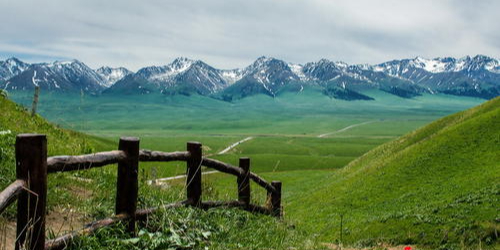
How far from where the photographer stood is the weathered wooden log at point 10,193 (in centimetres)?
565

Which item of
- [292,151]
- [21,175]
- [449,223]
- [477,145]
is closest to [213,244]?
[21,175]

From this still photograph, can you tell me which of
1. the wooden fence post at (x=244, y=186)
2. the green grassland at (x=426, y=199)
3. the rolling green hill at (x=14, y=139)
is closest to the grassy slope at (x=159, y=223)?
the rolling green hill at (x=14, y=139)

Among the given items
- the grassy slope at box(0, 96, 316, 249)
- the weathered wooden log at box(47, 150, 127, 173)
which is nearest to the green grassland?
the grassy slope at box(0, 96, 316, 249)

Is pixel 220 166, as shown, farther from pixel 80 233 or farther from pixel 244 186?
pixel 80 233

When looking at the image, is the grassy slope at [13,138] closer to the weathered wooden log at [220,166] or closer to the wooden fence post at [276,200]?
the weathered wooden log at [220,166]

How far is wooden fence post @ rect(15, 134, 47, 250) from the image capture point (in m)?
6.19

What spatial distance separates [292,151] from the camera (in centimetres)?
15075

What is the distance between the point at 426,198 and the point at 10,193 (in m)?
24.3

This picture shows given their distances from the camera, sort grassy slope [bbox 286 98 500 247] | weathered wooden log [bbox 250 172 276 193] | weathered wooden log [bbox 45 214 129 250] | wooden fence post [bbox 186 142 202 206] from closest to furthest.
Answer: weathered wooden log [bbox 45 214 129 250] < wooden fence post [bbox 186 142 202 206] < weathered wooden log [bbox 250 172 276 193] < grassy slope [bbox 286 98 500 247]

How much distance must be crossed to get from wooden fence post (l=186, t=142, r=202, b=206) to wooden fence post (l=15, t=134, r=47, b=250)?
15.2 feet

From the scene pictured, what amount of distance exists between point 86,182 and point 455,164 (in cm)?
2617

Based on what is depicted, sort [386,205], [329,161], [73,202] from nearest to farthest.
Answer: [73,202], [386,205], [329,161]

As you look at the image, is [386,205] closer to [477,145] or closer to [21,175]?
[477,145]

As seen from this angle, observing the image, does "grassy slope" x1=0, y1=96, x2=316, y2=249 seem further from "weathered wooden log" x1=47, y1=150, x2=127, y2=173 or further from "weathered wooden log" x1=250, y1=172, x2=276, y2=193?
"weathered wooden log" x1=250, y1=172, x2=276, y2=193
